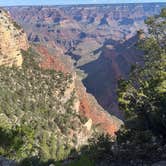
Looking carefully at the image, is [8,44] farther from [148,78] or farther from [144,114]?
[144,114]

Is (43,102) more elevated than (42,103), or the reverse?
(43,102)

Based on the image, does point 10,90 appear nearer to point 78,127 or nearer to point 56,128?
point 56,128

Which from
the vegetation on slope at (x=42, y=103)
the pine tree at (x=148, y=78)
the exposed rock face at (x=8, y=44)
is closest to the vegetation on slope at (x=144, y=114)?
the pine tree at (x=148, y=78)

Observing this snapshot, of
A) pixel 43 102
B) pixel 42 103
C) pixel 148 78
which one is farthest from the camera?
pixel 43 102

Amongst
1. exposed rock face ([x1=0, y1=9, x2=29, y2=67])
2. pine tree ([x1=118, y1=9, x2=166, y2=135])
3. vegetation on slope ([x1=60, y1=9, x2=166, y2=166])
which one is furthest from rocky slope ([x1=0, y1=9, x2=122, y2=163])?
vegetation on slope ([x1=60, y1=9, x2=166, y2=166])

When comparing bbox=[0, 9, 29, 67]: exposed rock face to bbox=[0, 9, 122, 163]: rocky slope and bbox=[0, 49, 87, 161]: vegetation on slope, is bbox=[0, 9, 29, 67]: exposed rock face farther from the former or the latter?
bbox=[0, 49, 87, 161]: vegetation on slope

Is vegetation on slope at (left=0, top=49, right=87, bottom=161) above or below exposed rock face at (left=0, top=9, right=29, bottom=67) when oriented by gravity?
below

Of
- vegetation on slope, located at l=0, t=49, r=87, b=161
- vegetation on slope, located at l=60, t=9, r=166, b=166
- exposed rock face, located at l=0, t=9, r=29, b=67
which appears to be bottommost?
vegetation on slope, located at l=60, t=9, r=166, b=166

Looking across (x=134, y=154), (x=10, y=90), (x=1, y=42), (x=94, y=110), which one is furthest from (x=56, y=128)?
(x=134, y=154)

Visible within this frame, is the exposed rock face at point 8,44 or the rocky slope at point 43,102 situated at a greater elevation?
the exposed rock face at point 8,44

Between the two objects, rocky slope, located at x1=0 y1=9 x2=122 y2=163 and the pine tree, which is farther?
rocky slope, located at x1=0 y1=9 x2=122 y2=163

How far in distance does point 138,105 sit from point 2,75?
4490 centimetres

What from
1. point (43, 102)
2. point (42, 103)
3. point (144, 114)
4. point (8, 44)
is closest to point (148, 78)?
point (144, 114)

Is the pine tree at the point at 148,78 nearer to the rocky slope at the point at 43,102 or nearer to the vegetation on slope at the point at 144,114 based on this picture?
the vegetation on slope at the point at 144,114
